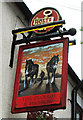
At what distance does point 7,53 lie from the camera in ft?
32.9

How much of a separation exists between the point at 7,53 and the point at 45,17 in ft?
5.49

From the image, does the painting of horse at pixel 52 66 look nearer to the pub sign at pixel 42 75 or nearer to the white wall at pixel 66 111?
the pub sign at pixel 42 75

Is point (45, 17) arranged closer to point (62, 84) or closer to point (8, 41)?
point (8, 41)

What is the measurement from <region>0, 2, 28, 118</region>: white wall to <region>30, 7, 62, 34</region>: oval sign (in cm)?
80

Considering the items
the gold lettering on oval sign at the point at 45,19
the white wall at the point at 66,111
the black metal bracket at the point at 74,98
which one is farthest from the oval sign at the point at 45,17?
the black metal bracket at the point at 74,98

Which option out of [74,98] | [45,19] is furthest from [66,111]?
[45,19]

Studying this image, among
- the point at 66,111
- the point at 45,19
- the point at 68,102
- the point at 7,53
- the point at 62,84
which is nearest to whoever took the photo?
the point at 62,84

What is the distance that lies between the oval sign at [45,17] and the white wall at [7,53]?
2.62ft

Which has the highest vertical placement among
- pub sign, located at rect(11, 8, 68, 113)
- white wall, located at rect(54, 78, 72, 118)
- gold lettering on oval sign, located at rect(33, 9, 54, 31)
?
gold lettering on oval sign, located at rect(33, 9, 54, 31)

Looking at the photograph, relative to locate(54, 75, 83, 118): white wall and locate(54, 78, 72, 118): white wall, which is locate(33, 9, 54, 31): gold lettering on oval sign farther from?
locate(54, 78, 72, 118): white wall

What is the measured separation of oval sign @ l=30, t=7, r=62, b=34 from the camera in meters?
10.0

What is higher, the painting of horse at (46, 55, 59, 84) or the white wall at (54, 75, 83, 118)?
the painting of horse at (46, 55, 59, 84)

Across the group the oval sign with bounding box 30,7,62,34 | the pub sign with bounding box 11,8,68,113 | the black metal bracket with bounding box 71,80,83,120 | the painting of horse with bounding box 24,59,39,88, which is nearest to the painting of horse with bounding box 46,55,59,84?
the pub sign with bounding box 11,8,68,113

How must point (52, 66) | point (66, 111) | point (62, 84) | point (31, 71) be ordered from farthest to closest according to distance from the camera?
point (66, 111)
point (31, 71)
point (52, 66)
point (62, 84)
